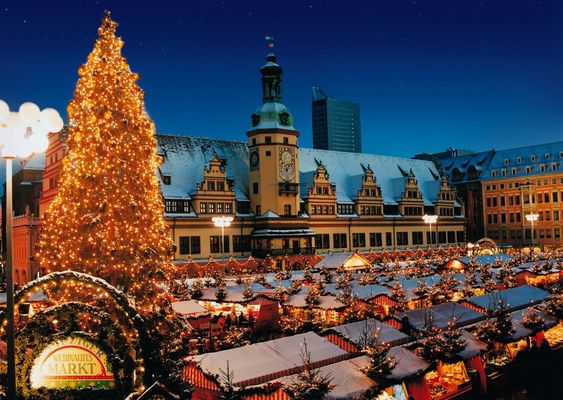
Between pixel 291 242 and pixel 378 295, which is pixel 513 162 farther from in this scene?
pixel 378 295

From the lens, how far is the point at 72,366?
11.7 m

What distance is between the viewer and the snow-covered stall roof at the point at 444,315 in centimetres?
2491

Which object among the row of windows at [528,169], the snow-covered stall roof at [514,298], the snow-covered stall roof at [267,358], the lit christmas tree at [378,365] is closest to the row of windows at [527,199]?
the row of windows at [528,169]

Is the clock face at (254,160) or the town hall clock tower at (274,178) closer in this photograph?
the town hall clock tower at (274,178)

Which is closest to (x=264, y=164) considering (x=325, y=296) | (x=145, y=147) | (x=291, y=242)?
(x=291, y=242)

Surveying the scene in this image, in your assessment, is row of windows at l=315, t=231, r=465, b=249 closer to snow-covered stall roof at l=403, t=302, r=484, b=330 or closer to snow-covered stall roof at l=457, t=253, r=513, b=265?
snow-covered stall roof at l=457, t=253, r=513, b=265

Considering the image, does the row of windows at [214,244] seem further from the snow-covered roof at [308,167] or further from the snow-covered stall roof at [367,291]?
the snow-covered stall roof at [367,291]

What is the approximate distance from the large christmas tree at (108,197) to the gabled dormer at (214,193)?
38.1 meters

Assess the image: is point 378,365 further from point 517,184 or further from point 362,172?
point 517,184

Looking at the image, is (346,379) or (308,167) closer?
(346,379)

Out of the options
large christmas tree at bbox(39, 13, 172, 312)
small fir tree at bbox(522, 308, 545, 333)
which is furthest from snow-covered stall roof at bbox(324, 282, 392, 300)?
large christmas tree at bbox(39, 13, 172, 312)

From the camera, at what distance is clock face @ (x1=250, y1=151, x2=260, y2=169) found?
6506 centimetres

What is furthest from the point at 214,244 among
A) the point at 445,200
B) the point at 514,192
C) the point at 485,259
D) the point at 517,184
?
the point at 517,184

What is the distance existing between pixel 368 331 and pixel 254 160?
4485cm
